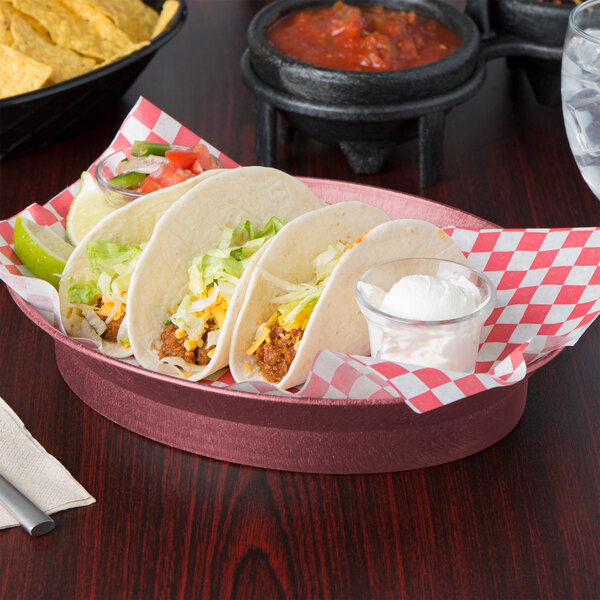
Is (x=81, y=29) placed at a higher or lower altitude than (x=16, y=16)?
lower

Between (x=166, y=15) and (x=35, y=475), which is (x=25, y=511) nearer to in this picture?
(x=35, y=475)

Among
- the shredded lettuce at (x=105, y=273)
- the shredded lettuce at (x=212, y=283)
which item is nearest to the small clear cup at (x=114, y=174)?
the shredded lettuce at (x=105, y=273)

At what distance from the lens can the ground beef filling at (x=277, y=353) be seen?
1634 mm

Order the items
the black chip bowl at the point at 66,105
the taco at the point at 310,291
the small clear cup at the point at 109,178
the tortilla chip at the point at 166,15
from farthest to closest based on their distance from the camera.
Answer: the tortilla chip at the point at 166,15
the black chip bowl at the point at 66,105
the small clear cup at the point at 109,178
the taco at the point at 310,291

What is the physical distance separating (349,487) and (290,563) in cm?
18

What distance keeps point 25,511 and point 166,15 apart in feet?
6.09

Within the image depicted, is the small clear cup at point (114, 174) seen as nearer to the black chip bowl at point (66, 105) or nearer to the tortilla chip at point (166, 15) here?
the black chip bowl at point (66, 105)

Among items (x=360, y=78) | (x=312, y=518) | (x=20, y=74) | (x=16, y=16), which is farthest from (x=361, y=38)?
(x=312, y=518)

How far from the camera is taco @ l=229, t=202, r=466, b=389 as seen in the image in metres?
1.59

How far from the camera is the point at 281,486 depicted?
4.95 feet

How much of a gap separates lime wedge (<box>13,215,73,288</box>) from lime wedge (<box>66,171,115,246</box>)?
111mm

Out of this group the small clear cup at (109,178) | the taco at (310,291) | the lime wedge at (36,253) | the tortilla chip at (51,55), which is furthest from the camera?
the tortilla chip at (51,55)

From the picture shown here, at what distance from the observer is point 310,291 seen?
168 centimetres

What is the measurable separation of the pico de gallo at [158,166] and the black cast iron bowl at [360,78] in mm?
353
